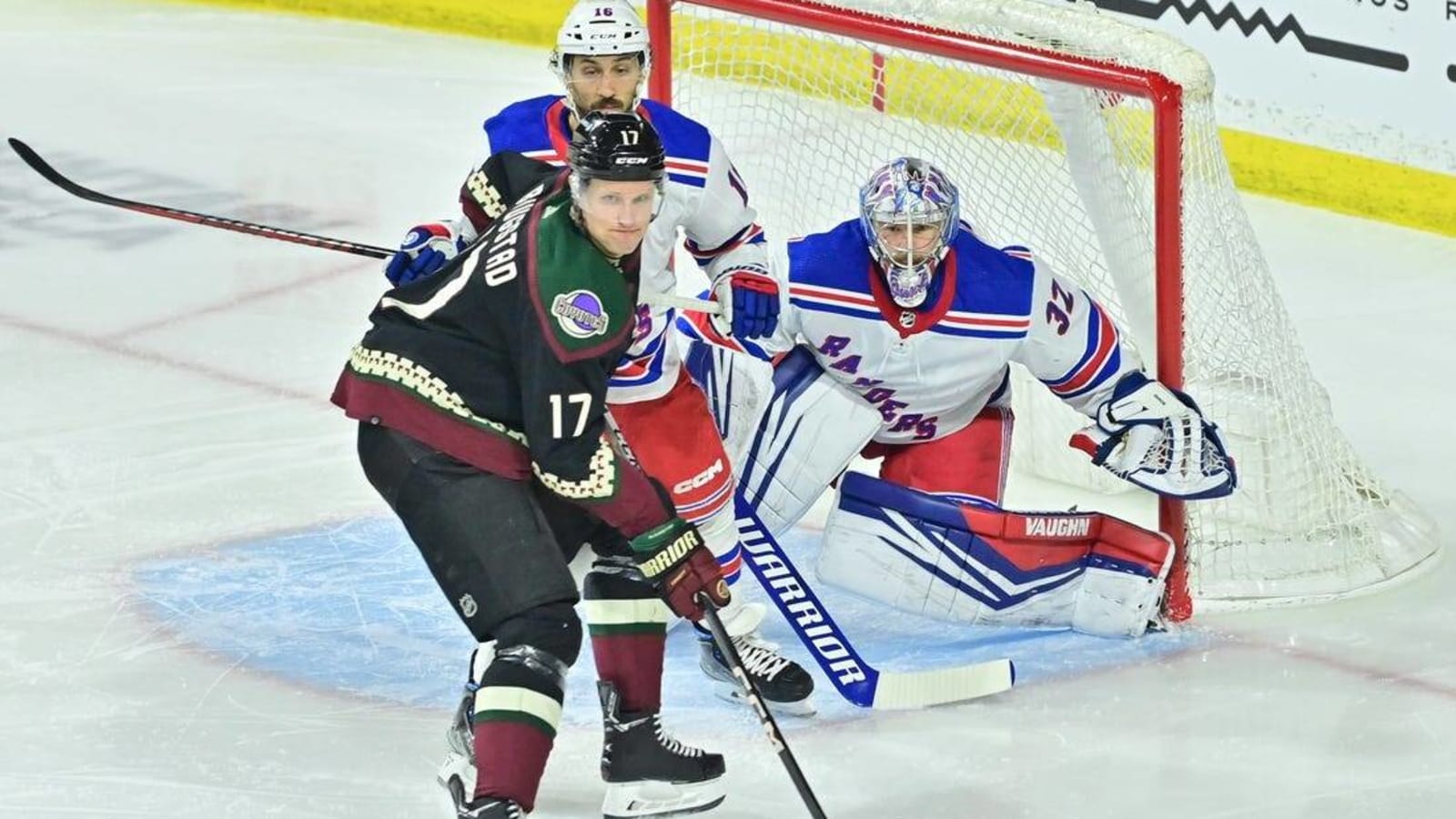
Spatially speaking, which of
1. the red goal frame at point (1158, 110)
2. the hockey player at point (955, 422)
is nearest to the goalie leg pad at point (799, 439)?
the hockey player at point (955, 422)

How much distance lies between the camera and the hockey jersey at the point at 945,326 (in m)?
3.90

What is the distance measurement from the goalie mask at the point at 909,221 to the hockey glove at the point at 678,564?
0.79 m

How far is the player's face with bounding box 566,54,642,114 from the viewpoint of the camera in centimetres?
371

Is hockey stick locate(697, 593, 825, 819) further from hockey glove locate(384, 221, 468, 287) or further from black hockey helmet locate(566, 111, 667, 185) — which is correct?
hockey glove locate(384, 221, 468, 287)

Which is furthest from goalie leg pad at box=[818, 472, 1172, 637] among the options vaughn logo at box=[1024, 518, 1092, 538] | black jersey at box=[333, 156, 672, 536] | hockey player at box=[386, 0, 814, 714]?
black jersey at box=[333, 156, 672, 536]

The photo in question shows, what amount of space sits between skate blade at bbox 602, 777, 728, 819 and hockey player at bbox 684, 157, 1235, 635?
673 millimetres

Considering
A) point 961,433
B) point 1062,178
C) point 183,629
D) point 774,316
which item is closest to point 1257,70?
point 1062,178

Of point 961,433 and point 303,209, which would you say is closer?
point 961,433

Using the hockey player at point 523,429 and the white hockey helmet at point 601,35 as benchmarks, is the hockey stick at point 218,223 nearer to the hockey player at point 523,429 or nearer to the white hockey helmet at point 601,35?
the white hockey helmet at point 601,35

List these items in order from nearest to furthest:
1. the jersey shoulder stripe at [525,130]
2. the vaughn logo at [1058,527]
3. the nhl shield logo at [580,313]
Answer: the nhl shield logo at [580,313] → the jersey shoulder stripe at [525,130] → the vaughn logo at [1058,527]

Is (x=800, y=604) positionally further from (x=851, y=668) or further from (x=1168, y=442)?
(x=1168, y=442)

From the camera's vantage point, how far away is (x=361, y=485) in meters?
4.61

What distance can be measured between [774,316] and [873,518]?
396mm

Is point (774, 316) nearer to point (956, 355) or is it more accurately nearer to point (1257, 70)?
point (956, 355)
